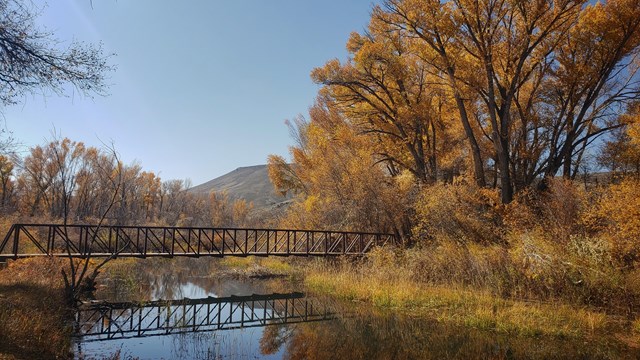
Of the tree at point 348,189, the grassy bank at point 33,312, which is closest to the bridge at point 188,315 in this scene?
the grassy bank at point 33,312

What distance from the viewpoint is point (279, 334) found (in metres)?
12.7

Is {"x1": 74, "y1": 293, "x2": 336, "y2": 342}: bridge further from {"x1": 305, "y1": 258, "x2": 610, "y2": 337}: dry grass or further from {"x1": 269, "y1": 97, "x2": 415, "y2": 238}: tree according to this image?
{"x1": 269, "y1": 97, "x2": 415, "y2": 238}: tree

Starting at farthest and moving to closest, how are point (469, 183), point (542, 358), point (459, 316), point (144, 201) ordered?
point (144, 201)
point (469, 183)
point (459, 316)
point (542, 358)

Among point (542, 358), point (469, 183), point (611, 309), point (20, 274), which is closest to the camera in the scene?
point (542, 358)

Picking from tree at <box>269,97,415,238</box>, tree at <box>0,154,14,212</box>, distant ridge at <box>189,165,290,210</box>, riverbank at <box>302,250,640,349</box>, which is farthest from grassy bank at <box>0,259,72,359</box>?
distant ridge at <box>189,165,290,210</box>

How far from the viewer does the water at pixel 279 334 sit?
399 inches

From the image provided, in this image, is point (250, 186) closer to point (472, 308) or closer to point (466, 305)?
point (466, 305)

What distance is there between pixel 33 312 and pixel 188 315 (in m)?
5.52

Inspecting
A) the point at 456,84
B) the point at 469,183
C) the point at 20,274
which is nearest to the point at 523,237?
the point at 469,183

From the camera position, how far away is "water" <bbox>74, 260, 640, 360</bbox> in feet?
33.2

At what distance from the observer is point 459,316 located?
1305 centimetres

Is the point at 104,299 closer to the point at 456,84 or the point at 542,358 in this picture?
the point at 542,358

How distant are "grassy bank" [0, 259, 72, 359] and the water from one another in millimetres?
740

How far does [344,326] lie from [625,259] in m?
8.80
